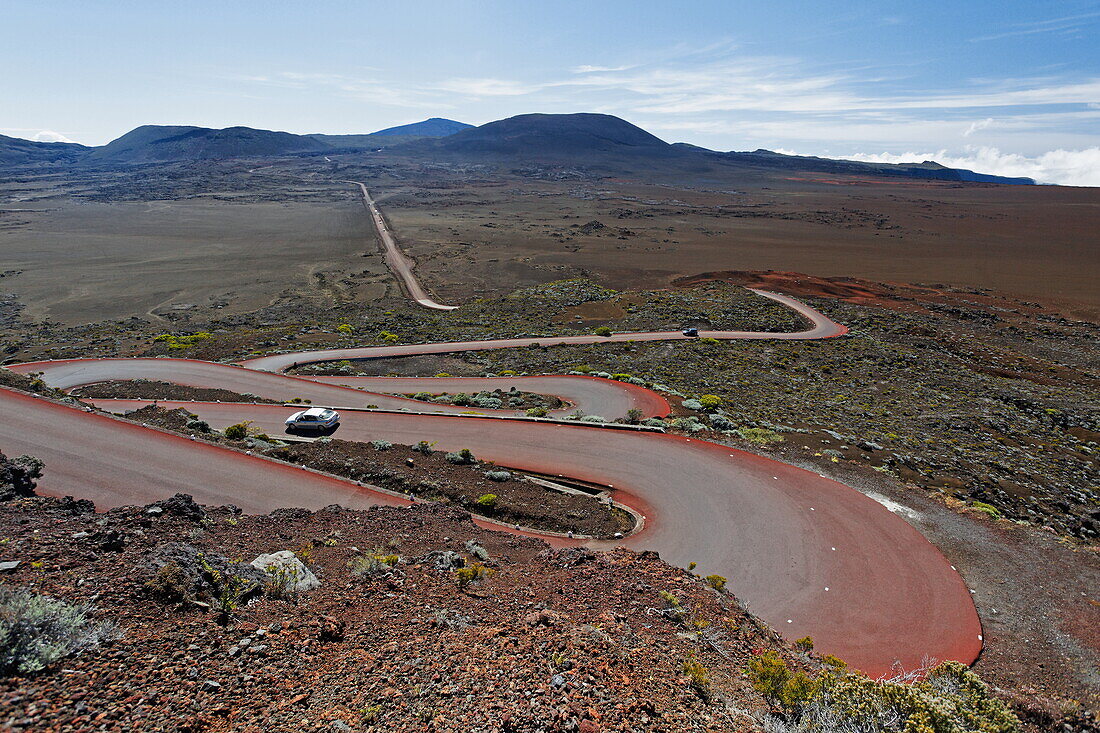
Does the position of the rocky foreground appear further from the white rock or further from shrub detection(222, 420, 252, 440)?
shrub detection(222, 420, 252, 440)

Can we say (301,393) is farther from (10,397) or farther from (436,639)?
(436,639)

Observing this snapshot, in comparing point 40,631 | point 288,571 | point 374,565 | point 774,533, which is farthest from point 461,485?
point 40,631

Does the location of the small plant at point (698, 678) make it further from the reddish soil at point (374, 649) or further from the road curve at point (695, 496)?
the road curve at point (695, 496)

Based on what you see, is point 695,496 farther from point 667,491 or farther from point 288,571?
point 288,571

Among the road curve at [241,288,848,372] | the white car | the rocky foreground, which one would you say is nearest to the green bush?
the rocky foreground

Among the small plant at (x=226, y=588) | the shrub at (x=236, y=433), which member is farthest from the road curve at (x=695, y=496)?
the small plant at (x=226, y=588)

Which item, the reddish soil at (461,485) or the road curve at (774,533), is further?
the reddish soil at (461,485)
